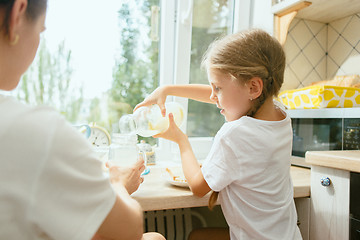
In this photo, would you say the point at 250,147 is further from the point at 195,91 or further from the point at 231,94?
the point at 195,91

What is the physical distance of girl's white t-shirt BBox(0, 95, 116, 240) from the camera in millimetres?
387

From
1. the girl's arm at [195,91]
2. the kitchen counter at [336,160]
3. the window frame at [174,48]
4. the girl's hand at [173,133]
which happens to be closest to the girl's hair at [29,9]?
the girl's hand at [173,133]

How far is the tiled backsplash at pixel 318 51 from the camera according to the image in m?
1.69

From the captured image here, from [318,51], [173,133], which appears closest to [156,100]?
[173,133]

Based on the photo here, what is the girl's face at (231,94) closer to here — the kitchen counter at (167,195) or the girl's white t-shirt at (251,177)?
the girl's white t-shirt at (251,177)

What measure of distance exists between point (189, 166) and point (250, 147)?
0.24 metres

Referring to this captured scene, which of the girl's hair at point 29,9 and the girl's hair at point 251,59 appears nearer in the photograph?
the girl's hair at point 29,9

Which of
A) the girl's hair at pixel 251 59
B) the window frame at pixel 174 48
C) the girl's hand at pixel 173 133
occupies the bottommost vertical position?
the girl's hand at pixel 173 133

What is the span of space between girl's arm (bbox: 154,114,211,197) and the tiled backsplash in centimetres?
92

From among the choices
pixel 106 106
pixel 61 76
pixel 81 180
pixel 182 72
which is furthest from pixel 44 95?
pixel 81 180

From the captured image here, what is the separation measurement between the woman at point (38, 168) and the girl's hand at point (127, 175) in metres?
0.28

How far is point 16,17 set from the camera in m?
0.43

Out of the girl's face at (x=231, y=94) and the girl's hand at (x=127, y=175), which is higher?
the girl's face at (x=231, y=94)

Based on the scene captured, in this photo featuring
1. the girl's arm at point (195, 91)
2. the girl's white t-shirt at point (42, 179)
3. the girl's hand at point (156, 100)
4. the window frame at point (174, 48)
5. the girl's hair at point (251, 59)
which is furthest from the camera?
the window frame at point (174, 48)
